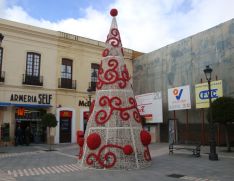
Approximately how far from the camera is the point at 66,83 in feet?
71.3

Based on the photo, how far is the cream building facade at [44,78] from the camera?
19.0 meters

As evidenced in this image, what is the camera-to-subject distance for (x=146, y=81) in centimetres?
2372

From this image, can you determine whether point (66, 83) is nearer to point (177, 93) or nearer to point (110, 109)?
point (177, 93)

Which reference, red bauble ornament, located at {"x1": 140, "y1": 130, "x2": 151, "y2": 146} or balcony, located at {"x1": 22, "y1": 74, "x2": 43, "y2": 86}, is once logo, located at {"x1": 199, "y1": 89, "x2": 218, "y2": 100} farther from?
balcony, located at {"x1": 22, "y1": 74, "x2": 43, "y2": 86}

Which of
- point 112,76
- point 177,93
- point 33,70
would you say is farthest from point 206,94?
point 33,70

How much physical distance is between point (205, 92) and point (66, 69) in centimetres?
1101

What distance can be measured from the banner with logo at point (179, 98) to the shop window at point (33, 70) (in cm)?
974

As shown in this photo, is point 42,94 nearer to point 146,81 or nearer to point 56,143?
point 56,143

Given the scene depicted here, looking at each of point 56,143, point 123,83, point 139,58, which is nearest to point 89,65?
point 139,58

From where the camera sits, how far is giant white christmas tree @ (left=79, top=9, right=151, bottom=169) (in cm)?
888

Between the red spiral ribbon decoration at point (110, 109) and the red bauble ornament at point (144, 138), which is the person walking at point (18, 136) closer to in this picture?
the red spiral ribbon decoration at point (110, 109)

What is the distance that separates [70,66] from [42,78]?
276 centimetres

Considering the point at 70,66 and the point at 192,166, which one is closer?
the point at 192,166

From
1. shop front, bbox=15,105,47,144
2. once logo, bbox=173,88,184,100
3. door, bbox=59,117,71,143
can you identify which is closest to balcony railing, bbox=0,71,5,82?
shop front, bbox=15,105,47,144
